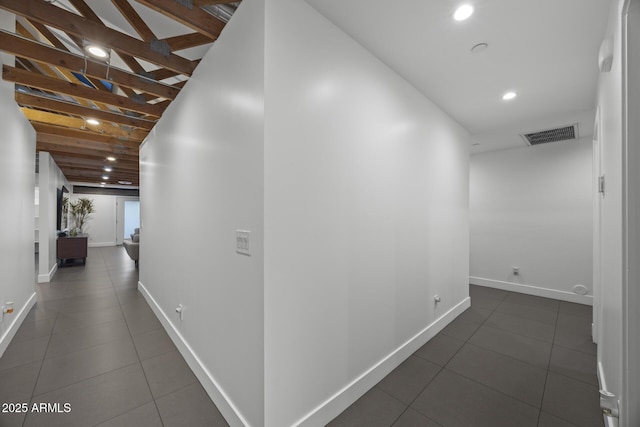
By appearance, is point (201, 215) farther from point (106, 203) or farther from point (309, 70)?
point (106, 203)

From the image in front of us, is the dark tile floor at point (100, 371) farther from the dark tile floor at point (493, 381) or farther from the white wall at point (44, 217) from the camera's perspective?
the white wall at point (44, 217)

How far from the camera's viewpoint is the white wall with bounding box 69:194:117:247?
10.3m

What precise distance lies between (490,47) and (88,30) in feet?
9.66

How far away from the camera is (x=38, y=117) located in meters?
3.49

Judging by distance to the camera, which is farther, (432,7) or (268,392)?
(432,7)

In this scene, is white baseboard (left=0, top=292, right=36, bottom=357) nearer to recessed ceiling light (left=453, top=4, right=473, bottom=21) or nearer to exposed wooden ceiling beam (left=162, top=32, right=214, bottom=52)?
exposed wooden ceiling beam (left=162, top=32, right=214, bottom=52)

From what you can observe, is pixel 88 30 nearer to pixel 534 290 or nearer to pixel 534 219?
pixel 534 219

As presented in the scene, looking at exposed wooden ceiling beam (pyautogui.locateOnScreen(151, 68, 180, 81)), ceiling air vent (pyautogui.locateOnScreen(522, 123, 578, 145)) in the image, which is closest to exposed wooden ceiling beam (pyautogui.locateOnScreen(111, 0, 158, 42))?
exposed wooden ceiling beam (pyautogui.locateOnScreen(151, 68, 180, 81))

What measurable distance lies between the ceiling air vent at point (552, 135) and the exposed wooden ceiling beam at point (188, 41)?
447cm

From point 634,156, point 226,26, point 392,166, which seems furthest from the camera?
point 392,166

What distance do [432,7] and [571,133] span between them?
3.78 meters

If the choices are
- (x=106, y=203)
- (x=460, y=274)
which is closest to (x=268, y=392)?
(x=460, y=274)

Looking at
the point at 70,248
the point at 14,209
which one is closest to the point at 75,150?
the point at 14,209

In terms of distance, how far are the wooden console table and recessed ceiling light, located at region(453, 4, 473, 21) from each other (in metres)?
8.70
